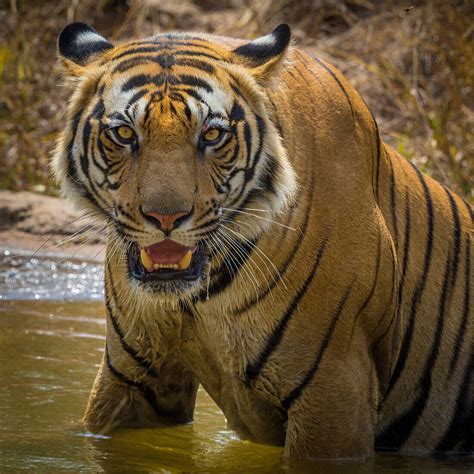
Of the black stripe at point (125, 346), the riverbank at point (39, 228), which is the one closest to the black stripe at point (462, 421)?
the black stripe at point (125, 346)

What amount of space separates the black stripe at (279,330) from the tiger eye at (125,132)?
27.5 inches

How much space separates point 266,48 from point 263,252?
0.58m

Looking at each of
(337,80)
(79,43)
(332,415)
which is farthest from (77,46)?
(332,415)

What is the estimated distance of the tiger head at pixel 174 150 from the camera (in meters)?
3.02

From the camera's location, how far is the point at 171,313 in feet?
11.3

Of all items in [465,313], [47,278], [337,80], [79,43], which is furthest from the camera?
[47,278]

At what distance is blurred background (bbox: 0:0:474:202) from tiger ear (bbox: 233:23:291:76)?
311 centimetres

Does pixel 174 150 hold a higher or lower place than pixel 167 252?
Answer: higher

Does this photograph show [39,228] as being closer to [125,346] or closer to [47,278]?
[47,278]

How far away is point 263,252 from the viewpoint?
334 centimetres

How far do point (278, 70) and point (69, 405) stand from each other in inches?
68.0

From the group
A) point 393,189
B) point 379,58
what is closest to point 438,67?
point 379,58

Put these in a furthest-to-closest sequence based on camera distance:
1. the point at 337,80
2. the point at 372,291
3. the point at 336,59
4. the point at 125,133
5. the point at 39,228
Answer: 1. the point at 336,59
2. the point at 39,228
3. the point at 337,80
4. the point at 372,291
5. the point at 125,133

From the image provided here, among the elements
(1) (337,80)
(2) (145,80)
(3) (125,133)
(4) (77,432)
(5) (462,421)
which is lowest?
(4) (77,432)
